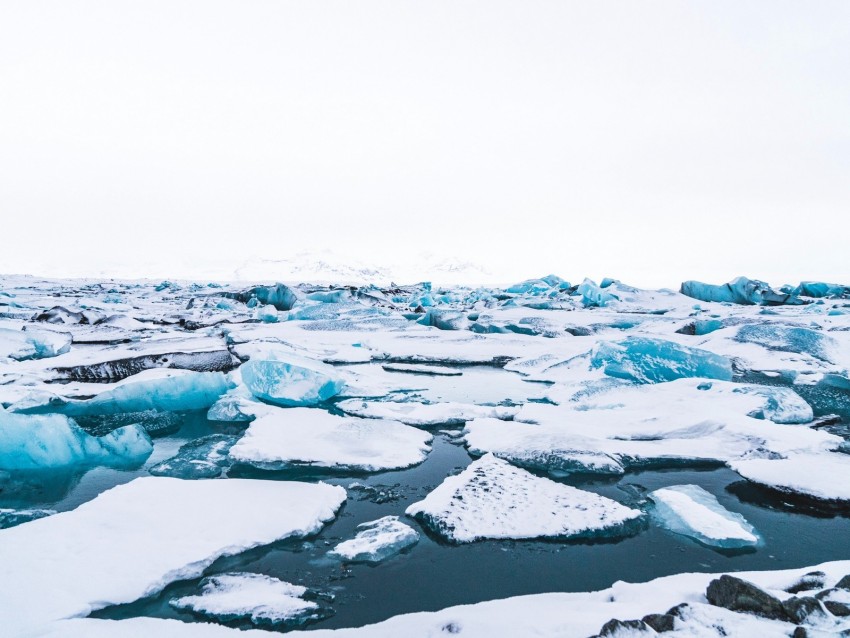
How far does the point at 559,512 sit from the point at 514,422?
1.32 meters

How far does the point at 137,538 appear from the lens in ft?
5.72

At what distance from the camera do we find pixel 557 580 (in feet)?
5.17

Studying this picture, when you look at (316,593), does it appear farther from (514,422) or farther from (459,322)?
(459,322)

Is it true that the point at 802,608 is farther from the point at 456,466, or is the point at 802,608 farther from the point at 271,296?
the point at 271,296

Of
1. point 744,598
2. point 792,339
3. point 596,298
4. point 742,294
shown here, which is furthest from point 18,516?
point 742,294

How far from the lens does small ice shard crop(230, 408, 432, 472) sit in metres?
2.56

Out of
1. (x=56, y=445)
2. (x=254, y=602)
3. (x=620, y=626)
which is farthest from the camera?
(x=56, y=445)

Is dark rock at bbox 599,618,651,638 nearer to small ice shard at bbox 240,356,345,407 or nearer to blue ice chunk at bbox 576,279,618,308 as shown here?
small ice shard at bbox 240,356,345,407

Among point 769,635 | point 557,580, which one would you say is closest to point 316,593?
point 557,580

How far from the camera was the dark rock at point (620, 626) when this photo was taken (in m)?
1.18

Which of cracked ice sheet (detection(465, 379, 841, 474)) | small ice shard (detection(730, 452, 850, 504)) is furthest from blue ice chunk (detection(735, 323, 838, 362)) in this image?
small ice shard (detection(730, 452, 850, 504))

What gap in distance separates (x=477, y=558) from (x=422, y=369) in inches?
144

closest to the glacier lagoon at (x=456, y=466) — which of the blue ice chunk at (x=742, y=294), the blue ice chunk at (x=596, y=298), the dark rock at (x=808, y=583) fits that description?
the dark rock at (x=808, y=583)

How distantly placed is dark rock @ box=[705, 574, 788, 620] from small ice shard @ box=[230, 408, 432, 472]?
5.11ft
